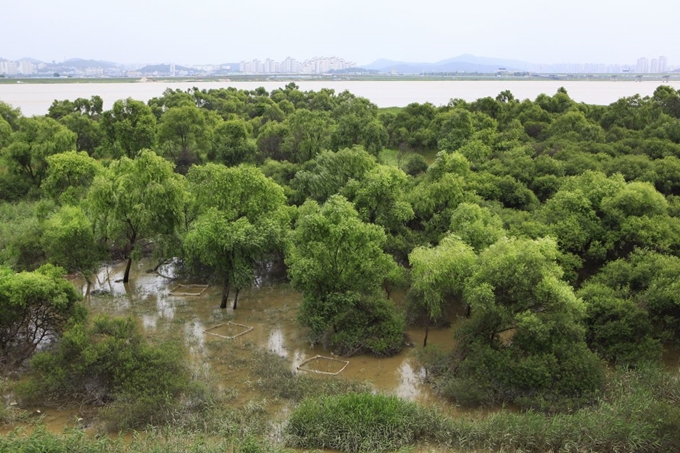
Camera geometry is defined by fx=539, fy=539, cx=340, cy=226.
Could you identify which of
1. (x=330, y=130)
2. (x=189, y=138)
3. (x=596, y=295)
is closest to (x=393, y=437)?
(x=596, y=295)

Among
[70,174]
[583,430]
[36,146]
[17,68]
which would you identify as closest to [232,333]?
[583,430]

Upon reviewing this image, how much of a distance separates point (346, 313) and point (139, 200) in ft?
28.1

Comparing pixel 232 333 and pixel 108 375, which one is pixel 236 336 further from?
pixel 108 375

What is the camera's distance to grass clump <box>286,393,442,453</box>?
10961 mm

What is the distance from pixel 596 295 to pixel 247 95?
150ft

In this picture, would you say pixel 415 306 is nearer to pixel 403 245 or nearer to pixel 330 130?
pixel 403 245

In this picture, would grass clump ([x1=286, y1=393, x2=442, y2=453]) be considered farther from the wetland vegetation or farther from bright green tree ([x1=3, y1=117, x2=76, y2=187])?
bright green tree ([x1=3, y1=117, x2=76, y2=187])

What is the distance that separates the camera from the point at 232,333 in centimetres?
1658

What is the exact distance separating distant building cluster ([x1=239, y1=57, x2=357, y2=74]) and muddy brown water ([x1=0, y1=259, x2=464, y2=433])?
165 m

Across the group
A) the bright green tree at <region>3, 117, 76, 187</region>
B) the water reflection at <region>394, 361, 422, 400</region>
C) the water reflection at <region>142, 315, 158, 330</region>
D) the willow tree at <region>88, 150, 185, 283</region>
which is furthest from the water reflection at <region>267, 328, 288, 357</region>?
the bright green tree at <region>3, 117, 76, 187</region>

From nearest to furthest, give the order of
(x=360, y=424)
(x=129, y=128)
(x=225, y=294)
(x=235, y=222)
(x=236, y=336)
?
1. (x=360, y=424)
2. (x=236, y=336)
3. (x=235, y=222)
4. (x=225, y=294)
5. (x=129, y=128)

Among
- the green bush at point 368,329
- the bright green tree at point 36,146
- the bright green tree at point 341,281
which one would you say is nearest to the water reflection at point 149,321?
the bright green tree at point 341,281

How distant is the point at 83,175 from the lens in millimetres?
23922

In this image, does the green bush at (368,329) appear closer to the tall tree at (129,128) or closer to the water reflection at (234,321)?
the water reflection at (234,321)
